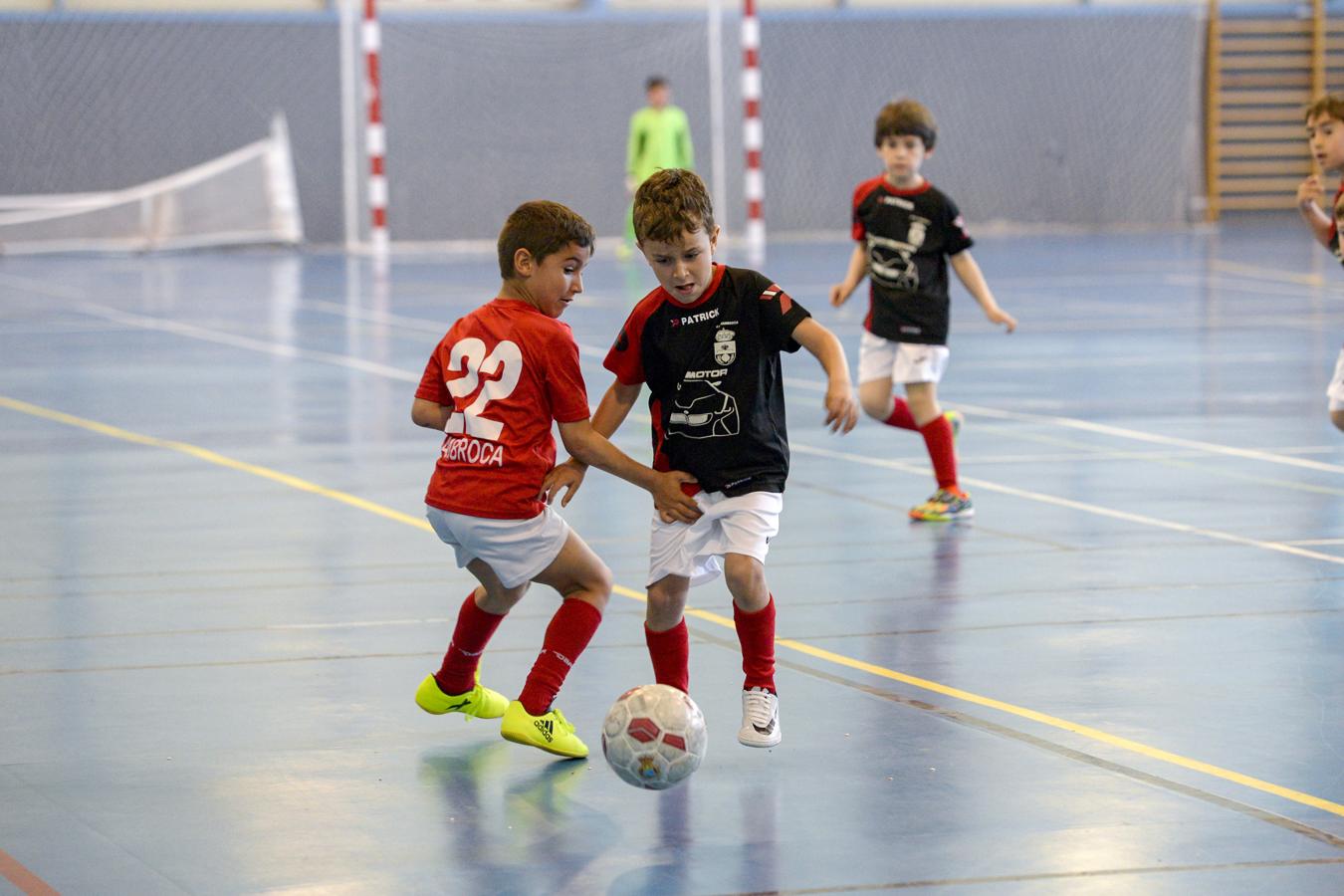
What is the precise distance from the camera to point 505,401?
15.6 ft

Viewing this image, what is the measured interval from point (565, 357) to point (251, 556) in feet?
9.60

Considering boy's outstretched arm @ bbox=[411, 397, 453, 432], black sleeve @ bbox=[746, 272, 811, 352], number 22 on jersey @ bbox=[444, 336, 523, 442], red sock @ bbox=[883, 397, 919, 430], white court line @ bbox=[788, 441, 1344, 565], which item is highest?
black sleeve @ bbox=[746, 272, 811, 352]

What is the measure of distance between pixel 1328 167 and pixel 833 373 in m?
3.58

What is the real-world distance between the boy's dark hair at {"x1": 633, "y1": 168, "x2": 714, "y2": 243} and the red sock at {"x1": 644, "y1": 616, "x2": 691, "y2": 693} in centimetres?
98

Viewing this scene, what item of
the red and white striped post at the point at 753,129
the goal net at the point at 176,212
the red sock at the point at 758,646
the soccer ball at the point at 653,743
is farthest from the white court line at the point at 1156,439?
the goal net at the point at 176,212

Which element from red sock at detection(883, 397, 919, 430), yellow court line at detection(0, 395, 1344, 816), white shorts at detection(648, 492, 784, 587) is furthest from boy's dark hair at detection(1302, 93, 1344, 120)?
white shorts at detection(648, 492, 784, 587)

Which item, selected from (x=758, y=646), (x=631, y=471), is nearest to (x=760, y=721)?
(x=758, y=646)

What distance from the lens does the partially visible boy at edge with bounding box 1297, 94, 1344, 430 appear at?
7.40 m

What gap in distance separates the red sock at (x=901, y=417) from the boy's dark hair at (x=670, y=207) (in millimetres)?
4100

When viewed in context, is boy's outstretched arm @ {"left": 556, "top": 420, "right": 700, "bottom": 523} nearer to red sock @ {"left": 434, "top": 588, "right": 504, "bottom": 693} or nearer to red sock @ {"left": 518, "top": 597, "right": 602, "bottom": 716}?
red sock @ {"left": 518, "top": 597, "right": 602, "bottom": 716}

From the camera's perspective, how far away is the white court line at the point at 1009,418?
25.1 ft

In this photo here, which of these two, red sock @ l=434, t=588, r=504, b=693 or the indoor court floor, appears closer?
the indoor court floor

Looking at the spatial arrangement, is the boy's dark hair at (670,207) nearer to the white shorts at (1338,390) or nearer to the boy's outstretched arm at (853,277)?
the white shorts at (1338,390)

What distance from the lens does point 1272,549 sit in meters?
7.31
